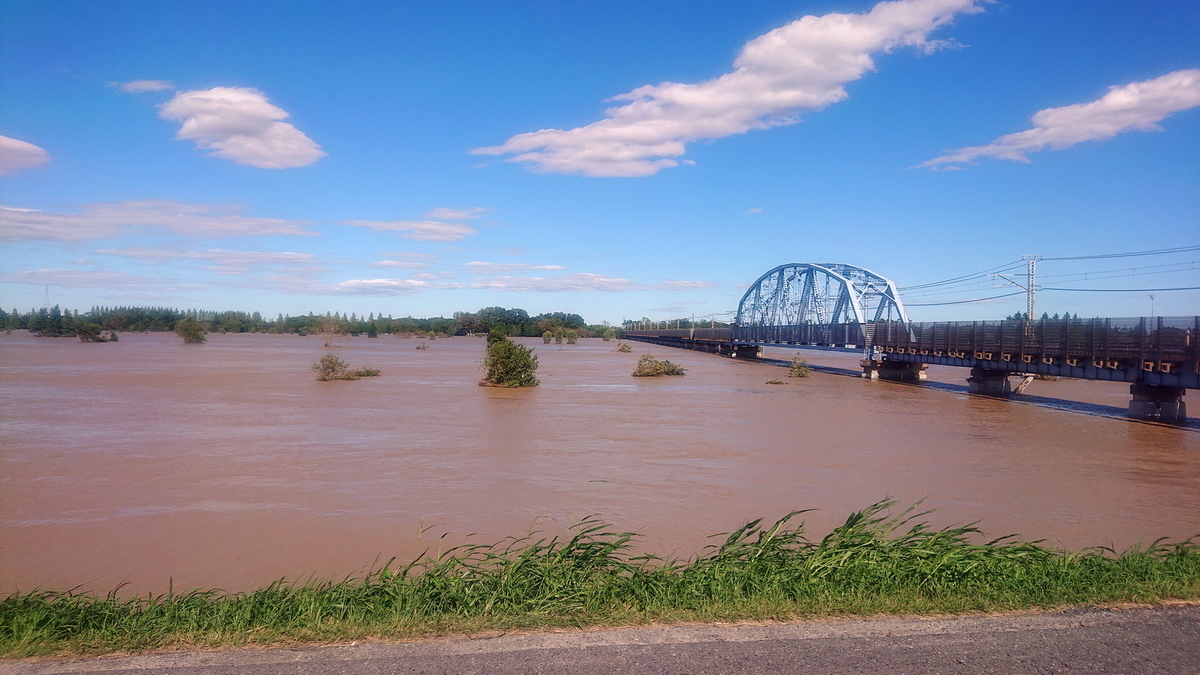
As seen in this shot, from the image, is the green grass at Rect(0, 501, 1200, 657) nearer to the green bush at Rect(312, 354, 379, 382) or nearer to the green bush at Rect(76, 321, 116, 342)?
the green bush at Rect(312, 354, 379, 382)

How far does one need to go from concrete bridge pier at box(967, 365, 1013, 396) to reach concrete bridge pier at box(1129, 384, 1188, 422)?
8.20 m

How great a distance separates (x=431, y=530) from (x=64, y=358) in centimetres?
4974

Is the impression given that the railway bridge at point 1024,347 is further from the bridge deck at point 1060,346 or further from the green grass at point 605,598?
→ the green grass at point 605,598

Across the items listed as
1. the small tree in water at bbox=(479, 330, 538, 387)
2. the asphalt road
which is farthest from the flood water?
the small tree in water at bbox=(479, 330, 538, 387)

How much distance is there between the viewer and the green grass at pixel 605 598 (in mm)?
4066

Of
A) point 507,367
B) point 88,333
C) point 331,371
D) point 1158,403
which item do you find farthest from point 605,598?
point 88,333

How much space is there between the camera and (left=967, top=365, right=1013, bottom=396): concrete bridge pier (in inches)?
1260

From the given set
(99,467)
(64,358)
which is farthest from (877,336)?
(64,358)

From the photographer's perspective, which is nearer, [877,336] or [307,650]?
[307,650]

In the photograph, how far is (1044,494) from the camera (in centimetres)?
1214

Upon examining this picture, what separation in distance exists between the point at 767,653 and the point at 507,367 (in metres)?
28.5

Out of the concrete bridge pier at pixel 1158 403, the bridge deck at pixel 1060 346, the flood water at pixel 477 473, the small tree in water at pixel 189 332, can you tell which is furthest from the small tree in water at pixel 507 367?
the small tree in water at pixel 189 332

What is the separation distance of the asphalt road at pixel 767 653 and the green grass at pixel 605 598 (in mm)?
208

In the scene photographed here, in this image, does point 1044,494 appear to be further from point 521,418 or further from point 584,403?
point 584,403
